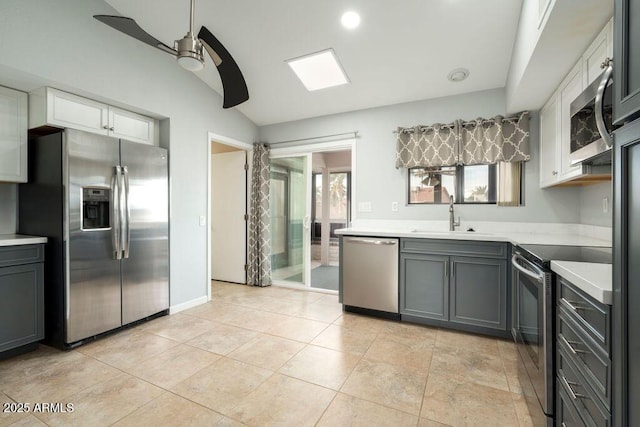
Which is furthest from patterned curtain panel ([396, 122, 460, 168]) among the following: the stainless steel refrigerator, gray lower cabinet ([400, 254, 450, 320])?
the stainless steel refrigerator

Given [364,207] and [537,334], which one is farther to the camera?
[364,207]

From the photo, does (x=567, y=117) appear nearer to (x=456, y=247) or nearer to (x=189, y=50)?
(x=456, y=247)

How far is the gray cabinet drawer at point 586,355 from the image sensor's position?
947 millimetres

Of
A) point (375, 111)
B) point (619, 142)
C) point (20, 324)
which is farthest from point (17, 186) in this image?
point (619, 142)

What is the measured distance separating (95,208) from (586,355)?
136 inches

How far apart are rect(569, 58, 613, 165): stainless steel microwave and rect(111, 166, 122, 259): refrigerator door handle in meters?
3.49

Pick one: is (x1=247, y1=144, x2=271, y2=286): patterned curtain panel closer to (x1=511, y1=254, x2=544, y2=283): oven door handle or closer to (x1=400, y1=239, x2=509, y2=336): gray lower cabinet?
(x1=400, y1=239, x2=509, y2=336): gray lower cabinet

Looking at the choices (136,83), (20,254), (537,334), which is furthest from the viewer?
(136,83)

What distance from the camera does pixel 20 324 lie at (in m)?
2.36

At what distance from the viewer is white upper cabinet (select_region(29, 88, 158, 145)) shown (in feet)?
8.21

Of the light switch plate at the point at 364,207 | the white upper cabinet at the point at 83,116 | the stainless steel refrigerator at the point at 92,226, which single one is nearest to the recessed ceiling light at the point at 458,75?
the light switch plate at the point at 364,207

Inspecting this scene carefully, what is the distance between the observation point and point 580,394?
3.73 feet

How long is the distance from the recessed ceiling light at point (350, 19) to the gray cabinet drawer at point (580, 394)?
274 centimetres

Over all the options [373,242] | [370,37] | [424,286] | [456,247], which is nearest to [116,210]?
[373,242]
